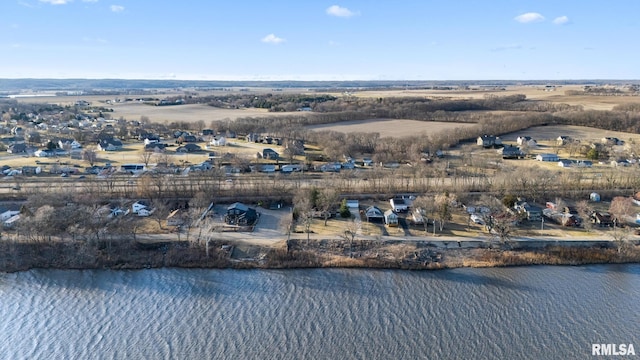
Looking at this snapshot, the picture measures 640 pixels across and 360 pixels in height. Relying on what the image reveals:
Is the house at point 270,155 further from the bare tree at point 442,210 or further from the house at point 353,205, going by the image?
the bare tree at point 442,210

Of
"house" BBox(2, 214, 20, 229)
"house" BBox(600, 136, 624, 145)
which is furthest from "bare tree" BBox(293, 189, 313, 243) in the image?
"house" BBox(600, 136, 624, 145)

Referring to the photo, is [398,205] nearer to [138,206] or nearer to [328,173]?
Answer: [328,173]

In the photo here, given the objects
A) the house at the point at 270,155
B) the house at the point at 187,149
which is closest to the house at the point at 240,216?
the house at the point at 270,155

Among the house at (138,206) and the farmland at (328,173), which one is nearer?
the farmland at (328,173)

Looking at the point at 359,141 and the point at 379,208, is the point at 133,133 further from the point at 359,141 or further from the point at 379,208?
the point at 379,208

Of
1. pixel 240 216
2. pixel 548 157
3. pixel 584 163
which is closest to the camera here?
pixel 240 216

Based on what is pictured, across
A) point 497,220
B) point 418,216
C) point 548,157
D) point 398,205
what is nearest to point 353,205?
point 398,205

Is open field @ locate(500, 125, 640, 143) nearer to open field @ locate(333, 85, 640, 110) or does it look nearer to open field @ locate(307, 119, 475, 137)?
open field @ locate(307, 119, 475, 137)
